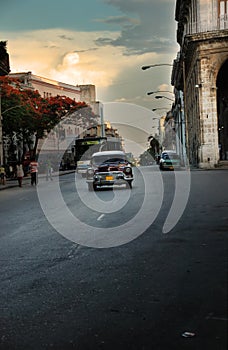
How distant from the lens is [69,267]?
7.41 meters

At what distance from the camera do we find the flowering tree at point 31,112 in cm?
4344

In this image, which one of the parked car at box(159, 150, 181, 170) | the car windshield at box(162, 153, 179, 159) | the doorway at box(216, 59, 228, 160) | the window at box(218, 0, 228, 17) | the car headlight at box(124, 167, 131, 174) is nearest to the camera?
the car headlight at box(124, 167, 131, 174)

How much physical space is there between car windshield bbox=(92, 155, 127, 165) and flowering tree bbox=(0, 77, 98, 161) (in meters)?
16.6

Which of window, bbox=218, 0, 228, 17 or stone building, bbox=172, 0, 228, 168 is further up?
window, bbox=218, 0, 228, 17

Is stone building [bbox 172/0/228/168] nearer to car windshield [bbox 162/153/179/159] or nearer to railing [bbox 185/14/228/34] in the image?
railing [bbox 185/14/228/34]

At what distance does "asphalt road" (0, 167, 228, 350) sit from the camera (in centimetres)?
450

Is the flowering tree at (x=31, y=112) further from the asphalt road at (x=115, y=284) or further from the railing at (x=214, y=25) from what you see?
the asphalt road at (x=115, y=284)

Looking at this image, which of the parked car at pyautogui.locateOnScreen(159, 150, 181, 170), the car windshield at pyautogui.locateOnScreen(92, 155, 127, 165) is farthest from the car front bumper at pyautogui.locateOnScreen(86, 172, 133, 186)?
the parked car at pyautogui.locateOnScreen(159, 150, 181, 170)

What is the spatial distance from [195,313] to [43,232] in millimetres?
6596

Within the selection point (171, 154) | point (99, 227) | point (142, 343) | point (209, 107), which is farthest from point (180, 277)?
point (171, 154)

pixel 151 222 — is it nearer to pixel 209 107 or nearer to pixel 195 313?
pixel 195 313

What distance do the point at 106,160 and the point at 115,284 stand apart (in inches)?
712

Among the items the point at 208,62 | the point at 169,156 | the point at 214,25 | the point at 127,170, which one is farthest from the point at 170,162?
the point at 127,170

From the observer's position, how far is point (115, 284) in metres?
6.26
